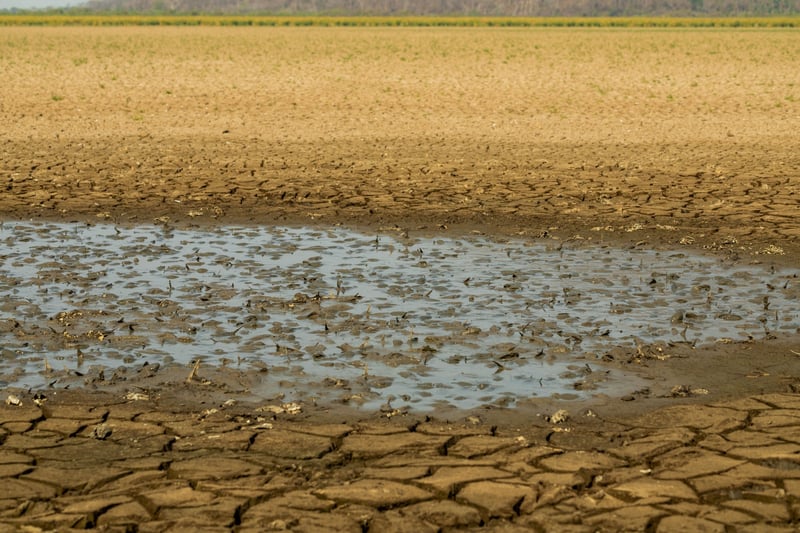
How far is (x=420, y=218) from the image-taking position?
11.6 metres

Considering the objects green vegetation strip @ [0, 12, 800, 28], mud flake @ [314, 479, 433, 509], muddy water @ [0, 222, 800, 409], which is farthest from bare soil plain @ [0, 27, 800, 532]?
green vegetation strip @ [0, 12, 800, 28]

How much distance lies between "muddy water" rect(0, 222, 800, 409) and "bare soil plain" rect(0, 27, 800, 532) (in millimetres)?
356

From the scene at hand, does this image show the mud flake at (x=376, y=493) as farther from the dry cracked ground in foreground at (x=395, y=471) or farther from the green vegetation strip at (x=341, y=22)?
the green vegetation strip at (x=341, y=22)

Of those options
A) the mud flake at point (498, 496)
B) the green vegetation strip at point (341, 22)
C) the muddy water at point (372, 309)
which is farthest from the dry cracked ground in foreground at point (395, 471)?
the green vegetation strip at point (341, 22)

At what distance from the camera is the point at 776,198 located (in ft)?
40.5

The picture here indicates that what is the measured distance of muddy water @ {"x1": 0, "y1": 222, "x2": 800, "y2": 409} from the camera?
259 inches

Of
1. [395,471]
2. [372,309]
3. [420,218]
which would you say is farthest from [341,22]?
[395,471]

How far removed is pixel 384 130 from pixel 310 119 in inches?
75.3

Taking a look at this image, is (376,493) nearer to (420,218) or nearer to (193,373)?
(193,373)

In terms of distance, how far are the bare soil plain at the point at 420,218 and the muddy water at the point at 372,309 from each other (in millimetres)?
356

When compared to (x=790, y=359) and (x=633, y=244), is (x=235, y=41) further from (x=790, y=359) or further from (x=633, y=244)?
(x=790, y=359)

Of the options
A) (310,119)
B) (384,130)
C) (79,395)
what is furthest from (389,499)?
(310,119)

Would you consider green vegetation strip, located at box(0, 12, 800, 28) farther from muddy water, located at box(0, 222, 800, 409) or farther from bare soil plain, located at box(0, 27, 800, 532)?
muddy water, located at box(0, 222, 800, 409)

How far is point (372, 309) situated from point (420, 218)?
3706 mm
